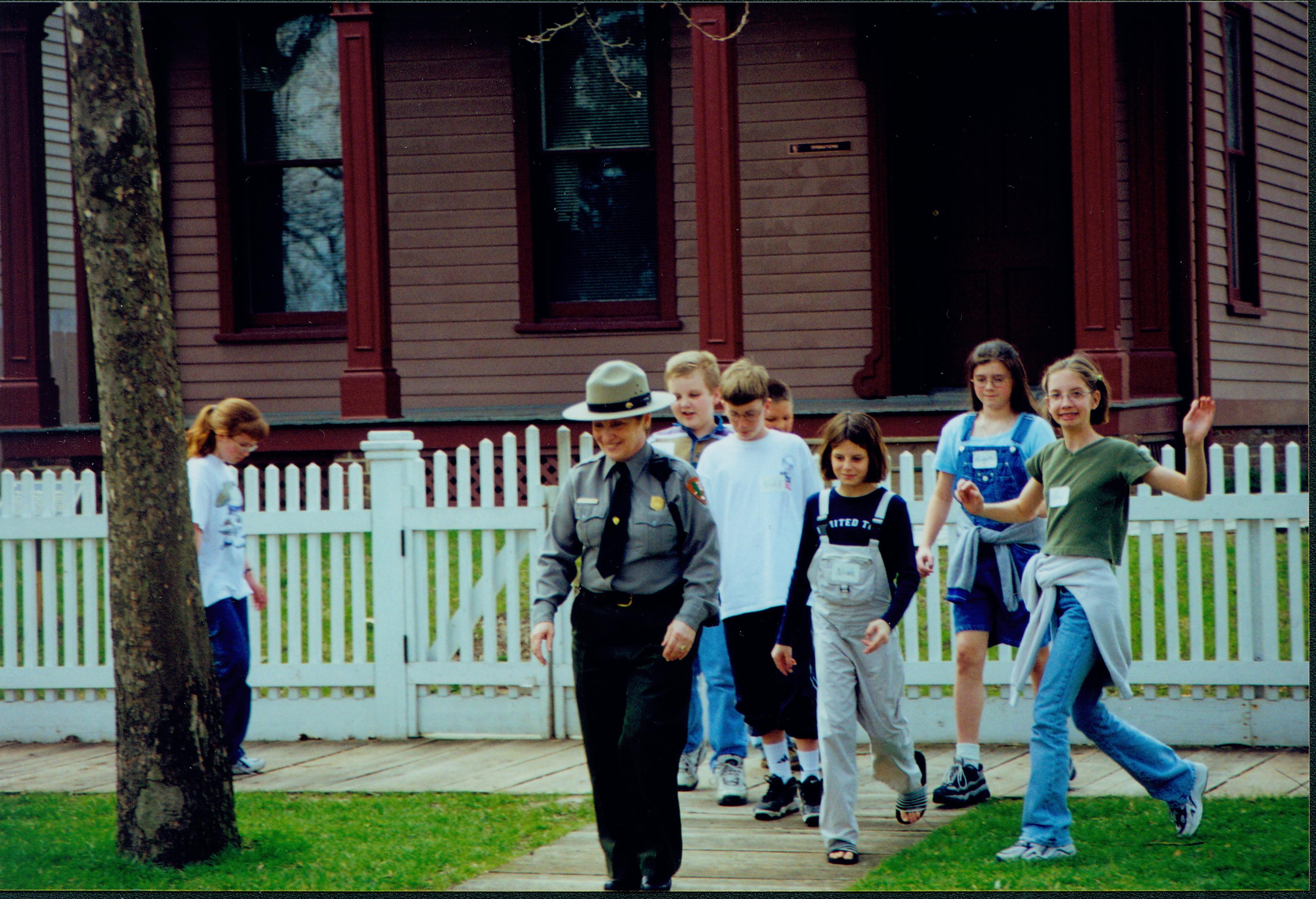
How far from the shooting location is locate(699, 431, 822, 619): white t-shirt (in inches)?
207

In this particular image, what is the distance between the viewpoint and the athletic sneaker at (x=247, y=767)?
6340mm

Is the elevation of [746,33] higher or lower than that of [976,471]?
higher

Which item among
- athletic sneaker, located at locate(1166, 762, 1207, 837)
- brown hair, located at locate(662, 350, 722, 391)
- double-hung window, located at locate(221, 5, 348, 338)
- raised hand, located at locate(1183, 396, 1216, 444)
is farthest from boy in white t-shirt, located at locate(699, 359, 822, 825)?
double-hung window, located at locate(221, 5, 348, 338)

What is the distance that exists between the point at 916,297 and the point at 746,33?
9.46 feet

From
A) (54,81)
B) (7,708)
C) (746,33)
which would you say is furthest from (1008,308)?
(54,81)

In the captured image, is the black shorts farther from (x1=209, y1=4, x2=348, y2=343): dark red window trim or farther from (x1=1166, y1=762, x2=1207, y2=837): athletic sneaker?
(x1=209, y1=4, x2=348, y2=343): dark red window trim

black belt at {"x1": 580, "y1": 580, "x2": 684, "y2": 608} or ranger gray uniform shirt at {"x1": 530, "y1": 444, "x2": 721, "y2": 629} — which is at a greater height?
ranger gray uniform shirt at {"x1": 530, "y1": 444, "x2": 721, "y2": 629}

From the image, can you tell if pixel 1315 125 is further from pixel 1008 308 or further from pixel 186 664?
pixel 1008 308

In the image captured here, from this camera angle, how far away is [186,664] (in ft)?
15.9

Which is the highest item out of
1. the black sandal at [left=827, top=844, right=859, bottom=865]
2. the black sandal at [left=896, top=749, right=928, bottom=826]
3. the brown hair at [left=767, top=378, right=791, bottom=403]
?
the brown hair at [left=767, top=378, right=791, bottom=403]

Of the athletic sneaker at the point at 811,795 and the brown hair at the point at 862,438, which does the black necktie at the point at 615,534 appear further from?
the athletic sneaker at the point at 811,795

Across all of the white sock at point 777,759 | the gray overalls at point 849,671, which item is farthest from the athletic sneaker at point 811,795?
the gray overalls at point 849,671

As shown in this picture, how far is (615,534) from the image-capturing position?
4.28m

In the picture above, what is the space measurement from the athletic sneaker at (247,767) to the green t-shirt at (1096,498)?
3.88 meters
